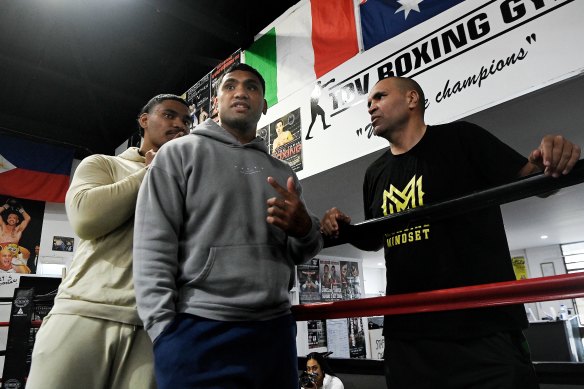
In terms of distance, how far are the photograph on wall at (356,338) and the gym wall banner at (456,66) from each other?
6.28 meters

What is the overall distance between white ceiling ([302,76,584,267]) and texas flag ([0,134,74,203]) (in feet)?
14.8

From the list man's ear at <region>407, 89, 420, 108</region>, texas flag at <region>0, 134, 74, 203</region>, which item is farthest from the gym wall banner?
texas flag at <region>0, 134, 74, 203</region>

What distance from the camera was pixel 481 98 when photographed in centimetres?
269

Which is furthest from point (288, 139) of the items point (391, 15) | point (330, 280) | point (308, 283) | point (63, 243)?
point (330, 280)

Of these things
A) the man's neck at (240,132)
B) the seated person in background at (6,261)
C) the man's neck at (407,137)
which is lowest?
the man's neck at (240,132)

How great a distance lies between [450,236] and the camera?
51.4 inches

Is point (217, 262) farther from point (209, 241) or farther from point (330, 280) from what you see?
point (330, 280)

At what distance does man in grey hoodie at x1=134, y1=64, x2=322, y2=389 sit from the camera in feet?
3.09

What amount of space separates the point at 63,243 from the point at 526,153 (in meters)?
7.27

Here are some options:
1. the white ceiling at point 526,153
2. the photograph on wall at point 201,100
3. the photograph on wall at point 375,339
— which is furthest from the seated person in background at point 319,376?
the photograph on wall at point 375,339

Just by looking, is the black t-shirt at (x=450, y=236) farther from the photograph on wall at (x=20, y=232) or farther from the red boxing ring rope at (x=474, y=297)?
the photograph on wall at (x=20, y=232)

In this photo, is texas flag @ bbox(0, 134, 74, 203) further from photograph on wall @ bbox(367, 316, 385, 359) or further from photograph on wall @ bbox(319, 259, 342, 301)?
photograph on wall @ bbox(367, 316, 385, 359)

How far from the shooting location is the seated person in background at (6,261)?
21.4 ft

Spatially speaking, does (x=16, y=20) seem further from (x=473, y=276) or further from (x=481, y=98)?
(x=473, y=276)
